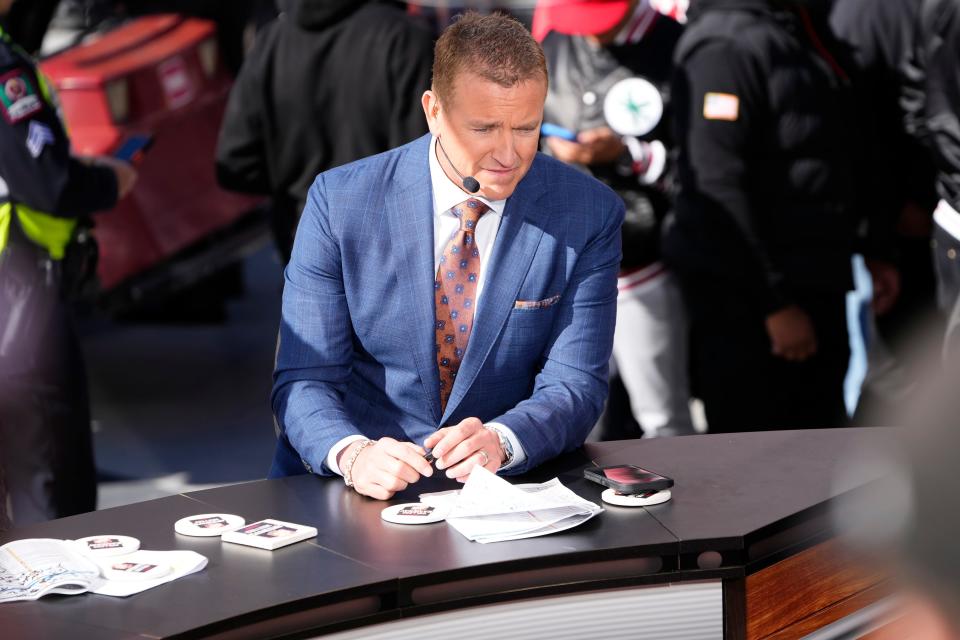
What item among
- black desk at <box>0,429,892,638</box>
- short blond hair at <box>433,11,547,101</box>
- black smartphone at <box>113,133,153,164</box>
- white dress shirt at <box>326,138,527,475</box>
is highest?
short blond hair at <box>433,11,547,101</box>

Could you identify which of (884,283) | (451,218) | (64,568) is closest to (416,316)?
(451,218)

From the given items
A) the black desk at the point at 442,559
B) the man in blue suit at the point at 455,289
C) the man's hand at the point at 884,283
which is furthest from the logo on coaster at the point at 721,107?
the black desk at the point at 442,559

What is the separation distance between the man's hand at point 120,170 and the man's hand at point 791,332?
1.78 meters

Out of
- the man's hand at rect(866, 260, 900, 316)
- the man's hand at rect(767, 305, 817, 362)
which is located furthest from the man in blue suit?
the man's hand at rect(866, 260, 900, 316)

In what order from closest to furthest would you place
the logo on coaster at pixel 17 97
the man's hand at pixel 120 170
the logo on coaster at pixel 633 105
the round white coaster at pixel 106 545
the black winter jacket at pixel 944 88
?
the round white coaster at pixel 106 545, the logo on coaster at pixel 17 97, the black winter jacket at pixel 944 88, the man's hand at pixel 120 170, the logo on coaster at pixel 633 105

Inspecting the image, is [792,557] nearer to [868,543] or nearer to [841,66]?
[868,543]

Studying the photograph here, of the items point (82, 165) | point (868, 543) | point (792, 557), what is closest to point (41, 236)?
point (82, 165)

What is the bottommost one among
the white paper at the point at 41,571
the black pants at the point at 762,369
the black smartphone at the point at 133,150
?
the black pants at the point at 762,369

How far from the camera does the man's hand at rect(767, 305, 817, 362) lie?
3.92 m

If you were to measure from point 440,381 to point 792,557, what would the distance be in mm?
719

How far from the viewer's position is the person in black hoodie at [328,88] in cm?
421

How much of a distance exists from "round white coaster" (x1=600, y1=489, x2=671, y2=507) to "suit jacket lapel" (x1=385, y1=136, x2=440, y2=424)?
1.39 ft

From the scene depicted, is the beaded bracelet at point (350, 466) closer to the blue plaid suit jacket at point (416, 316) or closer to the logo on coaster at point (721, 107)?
the blue plaid suit jacket at point (416, 316)

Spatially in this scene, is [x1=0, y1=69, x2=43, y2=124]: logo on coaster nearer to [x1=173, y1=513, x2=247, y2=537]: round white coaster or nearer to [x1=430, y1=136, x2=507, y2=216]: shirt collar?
[x1=430, y1=136, x2=507, y2=216]: shirt collar
